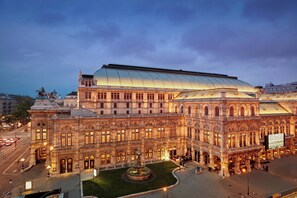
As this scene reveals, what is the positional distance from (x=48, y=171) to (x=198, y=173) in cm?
3881

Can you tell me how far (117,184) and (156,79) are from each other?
38.7 meters

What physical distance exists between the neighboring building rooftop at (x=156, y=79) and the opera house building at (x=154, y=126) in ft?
1.19

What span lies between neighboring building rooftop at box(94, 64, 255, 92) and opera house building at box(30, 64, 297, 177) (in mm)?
362

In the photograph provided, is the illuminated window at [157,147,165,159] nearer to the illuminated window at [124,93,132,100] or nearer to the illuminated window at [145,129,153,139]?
the illuminated window at [145,129,153,139]

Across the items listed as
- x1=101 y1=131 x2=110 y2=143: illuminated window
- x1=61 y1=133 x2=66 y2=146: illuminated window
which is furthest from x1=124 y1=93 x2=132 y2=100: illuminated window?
x1=61 y1=133 x2=66 y2=146: illuminated window

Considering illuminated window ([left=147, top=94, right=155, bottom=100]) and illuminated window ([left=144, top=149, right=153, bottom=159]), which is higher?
illuminated window ([left=147, top=94, right=155, bottom=100])

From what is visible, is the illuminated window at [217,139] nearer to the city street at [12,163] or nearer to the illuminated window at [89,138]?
the illuminated window at [89,138]

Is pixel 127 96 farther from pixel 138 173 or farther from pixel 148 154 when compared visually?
pixel 138 173

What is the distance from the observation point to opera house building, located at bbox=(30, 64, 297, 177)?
45.9 m

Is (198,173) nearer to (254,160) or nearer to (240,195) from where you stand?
(240,195)

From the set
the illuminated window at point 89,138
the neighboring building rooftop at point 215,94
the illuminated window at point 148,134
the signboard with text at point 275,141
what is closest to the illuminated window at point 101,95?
the illuminated window at point 89,138

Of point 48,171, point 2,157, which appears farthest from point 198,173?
point 2,157

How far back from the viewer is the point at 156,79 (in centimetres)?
6588

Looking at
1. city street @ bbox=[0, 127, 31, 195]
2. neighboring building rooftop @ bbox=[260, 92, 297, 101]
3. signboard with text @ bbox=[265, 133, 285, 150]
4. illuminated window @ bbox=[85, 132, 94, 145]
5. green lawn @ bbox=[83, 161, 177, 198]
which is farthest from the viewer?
neighboring building rooftop @ bbox=[260, 92, 297, 101]
